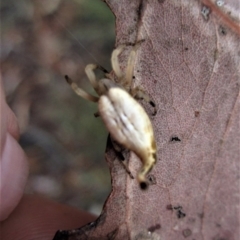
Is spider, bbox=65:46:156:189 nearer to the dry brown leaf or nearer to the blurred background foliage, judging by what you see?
the dry brown leaf

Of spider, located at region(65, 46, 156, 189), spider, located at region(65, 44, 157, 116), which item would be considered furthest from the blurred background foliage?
spider, located at region(65, 46, 156, 189)

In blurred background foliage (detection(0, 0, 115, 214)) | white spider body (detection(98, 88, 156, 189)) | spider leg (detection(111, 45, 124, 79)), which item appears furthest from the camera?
blurred background foliage (detection(0, 0, 115, 214))

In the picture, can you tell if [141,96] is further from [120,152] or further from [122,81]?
[120,152]

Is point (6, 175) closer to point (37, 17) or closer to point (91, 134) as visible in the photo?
point (91, 134)

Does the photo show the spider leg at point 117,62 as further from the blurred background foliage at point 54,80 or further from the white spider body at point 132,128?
the blurred background foliage at point 54,80

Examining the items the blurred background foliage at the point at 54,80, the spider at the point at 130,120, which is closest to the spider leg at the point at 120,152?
the spider at the point at 130,120
